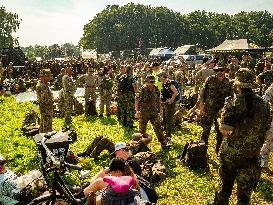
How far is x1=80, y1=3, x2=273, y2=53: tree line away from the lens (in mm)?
101562

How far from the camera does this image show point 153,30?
10631cm

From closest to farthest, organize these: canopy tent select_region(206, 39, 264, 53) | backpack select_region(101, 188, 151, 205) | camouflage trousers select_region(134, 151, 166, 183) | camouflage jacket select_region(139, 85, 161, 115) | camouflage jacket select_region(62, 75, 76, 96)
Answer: backpack select_region(101, 188, 151, 205) < camouflage trousers select_region(134, 151, 166, 183) < camouflage jacket select_region(139, 85, 161, 115) < camouflage jacket select_region(62, 75, 76, 96) < canopy tent select_region(206, 39, 264, 53)

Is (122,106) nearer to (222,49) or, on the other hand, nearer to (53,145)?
(53,145)

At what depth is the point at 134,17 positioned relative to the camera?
10888 centimetres

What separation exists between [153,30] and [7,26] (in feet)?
149

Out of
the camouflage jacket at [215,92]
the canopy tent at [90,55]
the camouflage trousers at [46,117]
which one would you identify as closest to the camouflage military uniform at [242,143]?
the camouflage jacket at [215,92]

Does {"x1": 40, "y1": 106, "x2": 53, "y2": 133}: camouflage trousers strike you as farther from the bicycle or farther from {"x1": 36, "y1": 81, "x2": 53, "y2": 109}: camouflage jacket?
the bicycle

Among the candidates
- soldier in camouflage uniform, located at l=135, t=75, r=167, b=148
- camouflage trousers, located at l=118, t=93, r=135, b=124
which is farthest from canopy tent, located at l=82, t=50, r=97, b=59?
soldier in camouflage uniform, located at l=135, t=75, r=167, b=148

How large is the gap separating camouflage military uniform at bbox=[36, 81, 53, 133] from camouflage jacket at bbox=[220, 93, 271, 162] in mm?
6827

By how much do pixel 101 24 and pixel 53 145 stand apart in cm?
10076

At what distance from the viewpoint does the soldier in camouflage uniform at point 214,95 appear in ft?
29.0

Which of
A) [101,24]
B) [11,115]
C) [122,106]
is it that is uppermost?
[101,24]

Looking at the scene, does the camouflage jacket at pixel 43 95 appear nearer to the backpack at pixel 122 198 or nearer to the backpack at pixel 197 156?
the backpack at pixel 197 156

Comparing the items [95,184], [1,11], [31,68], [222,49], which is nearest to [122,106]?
[95,184]
